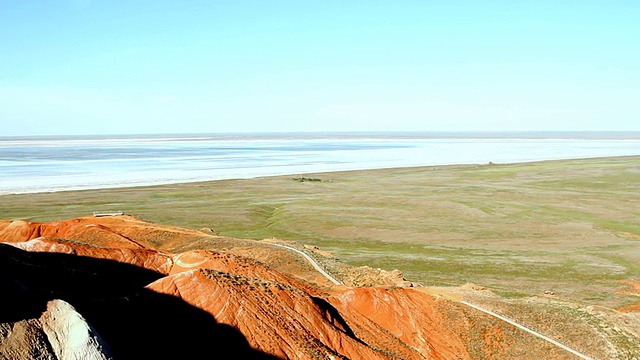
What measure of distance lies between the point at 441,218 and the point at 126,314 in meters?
43.8

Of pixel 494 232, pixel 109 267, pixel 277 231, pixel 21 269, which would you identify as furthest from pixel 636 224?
pixel 21 269

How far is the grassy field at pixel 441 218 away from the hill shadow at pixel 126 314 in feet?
60.8

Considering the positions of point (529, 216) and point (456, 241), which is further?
point (529, 216)

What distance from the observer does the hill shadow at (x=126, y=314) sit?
16469 mm

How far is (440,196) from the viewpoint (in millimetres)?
73250

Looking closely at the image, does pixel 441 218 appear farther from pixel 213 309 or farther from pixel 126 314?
pixel 126 314

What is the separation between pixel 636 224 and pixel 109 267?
163 ft

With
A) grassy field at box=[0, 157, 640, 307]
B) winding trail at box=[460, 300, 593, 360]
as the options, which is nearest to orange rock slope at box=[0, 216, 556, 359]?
winding trail at box=[460, 300, 593, 360]

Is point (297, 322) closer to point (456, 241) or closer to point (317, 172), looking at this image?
point (456, 241)

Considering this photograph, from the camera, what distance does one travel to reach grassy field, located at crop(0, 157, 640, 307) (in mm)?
37906

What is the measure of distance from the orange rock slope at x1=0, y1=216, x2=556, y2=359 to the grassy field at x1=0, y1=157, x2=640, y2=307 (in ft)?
36.0

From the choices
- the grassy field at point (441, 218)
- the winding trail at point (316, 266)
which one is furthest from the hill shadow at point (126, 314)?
the grassy field at point (441, 218)

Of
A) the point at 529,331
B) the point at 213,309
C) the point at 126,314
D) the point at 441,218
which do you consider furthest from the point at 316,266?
the point at 441,218

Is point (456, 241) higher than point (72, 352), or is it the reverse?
point (72, 352)
